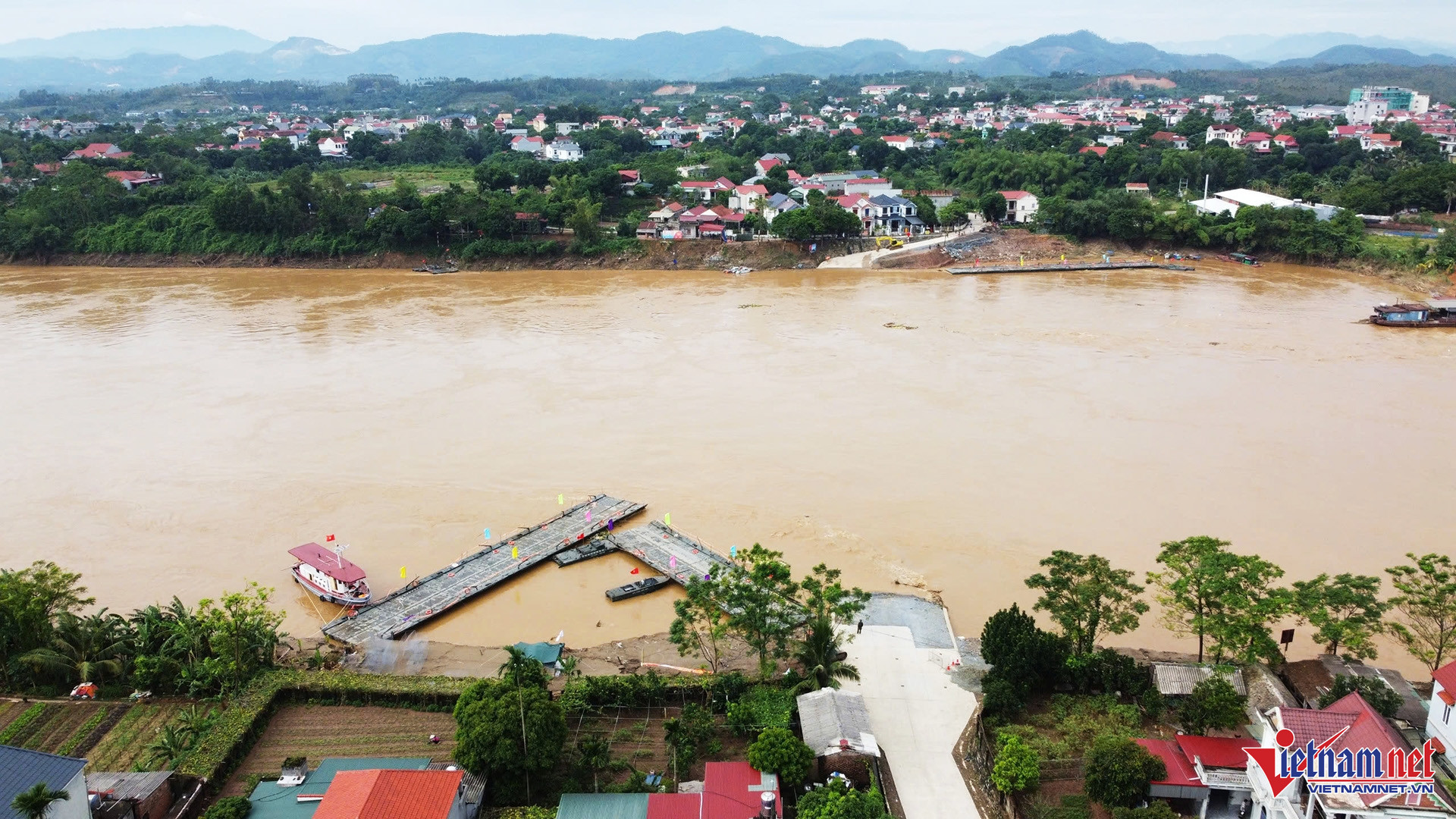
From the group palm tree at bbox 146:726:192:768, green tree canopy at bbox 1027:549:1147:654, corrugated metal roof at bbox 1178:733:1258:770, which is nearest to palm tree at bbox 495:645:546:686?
palm tree at bbox 146:726:192:768

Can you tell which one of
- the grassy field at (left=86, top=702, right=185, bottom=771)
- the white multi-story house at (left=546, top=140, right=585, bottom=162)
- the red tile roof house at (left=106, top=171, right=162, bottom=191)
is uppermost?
the white multi-story house at (left=546, top=140, right=585, bottom=162)

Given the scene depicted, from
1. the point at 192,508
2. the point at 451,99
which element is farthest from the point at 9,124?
the point at 192,508

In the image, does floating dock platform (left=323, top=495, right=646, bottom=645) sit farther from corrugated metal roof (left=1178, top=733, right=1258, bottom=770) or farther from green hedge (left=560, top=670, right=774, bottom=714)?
corrugated metal roof (left=1178, top=733, right=1258, bottom=770)

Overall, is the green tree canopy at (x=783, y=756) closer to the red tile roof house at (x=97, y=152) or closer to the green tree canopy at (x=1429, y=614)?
the green tree canopy at (x=1429, y=614)

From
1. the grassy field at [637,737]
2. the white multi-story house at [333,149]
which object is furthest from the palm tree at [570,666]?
the white multi-story house at [333,149]

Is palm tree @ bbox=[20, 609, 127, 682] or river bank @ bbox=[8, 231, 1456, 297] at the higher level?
river bank @ bbox=[8, 231, 1456, 297]

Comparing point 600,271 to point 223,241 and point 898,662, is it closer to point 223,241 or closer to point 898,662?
point 223,241
